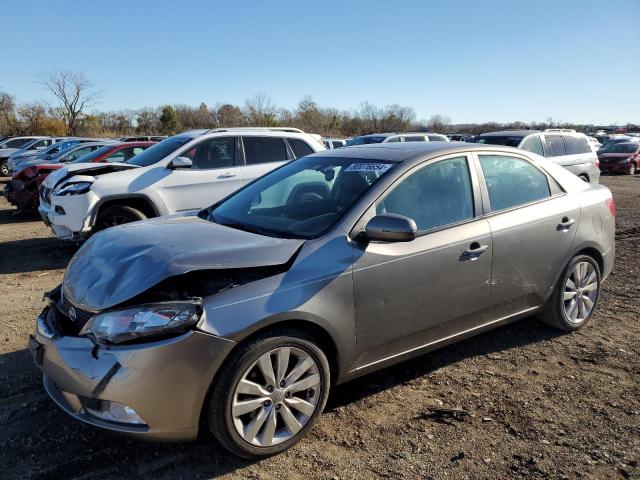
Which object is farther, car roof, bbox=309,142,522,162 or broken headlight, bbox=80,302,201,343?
car roof, bbox=309,142,522,162

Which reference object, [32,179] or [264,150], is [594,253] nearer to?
[264,150]

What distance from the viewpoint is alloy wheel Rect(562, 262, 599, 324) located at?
14.9ft

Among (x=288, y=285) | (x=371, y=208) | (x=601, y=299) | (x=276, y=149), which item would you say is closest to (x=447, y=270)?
(x=371, y=208)

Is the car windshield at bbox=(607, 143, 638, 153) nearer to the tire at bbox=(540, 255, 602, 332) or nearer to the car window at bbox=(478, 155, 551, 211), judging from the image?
the tire at bbox=(540, 255, 602, 332)

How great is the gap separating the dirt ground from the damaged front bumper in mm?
189

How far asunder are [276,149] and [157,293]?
228 inches

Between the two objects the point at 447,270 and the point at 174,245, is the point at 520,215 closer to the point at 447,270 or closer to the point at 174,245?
the point at 447,270

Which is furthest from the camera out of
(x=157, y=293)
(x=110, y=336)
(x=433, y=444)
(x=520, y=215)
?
(x=520, y=215)

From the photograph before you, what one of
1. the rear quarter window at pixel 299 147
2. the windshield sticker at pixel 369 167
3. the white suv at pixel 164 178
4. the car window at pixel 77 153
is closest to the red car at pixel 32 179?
the white suv at pixel 164 178

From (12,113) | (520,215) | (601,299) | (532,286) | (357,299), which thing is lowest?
(601,299)

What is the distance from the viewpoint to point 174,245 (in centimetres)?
307

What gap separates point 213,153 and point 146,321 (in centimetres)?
566

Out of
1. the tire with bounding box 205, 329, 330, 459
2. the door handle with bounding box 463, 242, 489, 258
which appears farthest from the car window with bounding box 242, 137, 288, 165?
the tire with bounding box 205, 329, 330, 459

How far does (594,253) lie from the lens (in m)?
4.69
